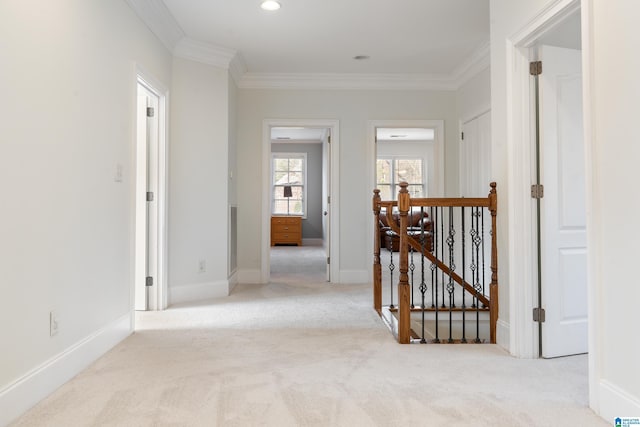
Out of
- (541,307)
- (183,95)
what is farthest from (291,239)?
(541,307)

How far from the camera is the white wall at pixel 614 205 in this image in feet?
5.17

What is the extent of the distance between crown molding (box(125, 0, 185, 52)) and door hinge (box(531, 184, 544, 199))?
116 inches

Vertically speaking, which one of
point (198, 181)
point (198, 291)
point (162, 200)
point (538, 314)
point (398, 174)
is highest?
point (398, 174)

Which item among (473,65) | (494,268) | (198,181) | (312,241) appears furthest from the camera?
Result: (312,241)

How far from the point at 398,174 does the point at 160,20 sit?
7.64m

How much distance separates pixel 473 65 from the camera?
4625 millimetres

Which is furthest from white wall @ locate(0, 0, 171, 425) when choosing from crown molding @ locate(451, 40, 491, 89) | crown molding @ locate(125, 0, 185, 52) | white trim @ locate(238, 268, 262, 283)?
crown molding @ locate(451, 40, 491, 89)

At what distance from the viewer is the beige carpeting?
1.74 metres

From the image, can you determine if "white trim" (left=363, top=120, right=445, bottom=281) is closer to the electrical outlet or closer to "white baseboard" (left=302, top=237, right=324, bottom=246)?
the electrical outlet

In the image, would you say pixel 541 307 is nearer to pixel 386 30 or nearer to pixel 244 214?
pixel 386 30

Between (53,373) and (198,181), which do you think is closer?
(53,373)

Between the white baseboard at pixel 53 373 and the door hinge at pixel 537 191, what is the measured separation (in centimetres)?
267

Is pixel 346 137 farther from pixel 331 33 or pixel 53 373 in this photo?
pixel 53 373

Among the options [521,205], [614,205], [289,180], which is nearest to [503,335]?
[521,205]
